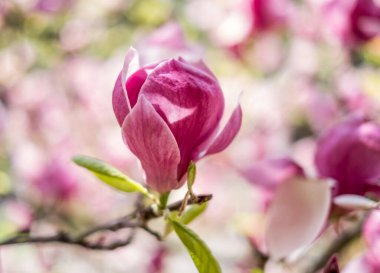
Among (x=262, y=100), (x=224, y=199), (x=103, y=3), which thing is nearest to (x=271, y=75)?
(x=262, y=100)

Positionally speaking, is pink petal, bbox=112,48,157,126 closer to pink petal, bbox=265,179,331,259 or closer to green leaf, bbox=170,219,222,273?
green leaf, bbox=170,219,222,273

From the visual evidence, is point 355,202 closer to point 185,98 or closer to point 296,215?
point 296,215

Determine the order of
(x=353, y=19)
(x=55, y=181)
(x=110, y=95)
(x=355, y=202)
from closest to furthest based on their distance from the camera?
(x=355, y=202)
(x=353, y=19)
(x=55, y=181)
(x=110, y=95)

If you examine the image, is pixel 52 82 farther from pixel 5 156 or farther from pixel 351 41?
pixel 351 41

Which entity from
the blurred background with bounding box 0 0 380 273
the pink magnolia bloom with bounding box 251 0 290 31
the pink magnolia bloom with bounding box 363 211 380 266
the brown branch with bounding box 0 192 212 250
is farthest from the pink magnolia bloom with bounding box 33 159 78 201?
the pink magnolia bloom with bounding box 363 211 380 266

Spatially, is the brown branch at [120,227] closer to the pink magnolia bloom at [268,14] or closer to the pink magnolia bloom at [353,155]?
the pink magnolia bloom at [353,155]

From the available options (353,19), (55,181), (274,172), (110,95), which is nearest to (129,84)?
(274,172)
